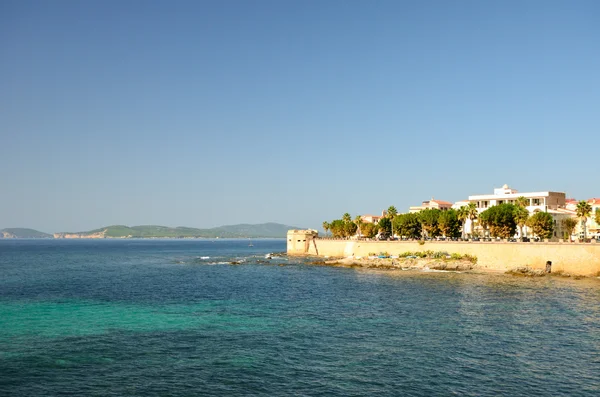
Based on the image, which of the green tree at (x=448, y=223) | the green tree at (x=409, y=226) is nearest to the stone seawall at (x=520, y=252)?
the green tree at (x=448, y=223)

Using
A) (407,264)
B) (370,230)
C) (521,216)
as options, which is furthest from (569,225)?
(370,230)

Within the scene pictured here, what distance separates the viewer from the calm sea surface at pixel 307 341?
95.2ft

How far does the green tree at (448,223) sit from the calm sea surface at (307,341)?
1677 inches

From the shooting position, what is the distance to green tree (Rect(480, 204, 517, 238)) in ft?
336

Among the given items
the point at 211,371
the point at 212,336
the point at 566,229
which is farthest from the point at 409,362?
the point at 566,229

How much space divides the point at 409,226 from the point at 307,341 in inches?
3633

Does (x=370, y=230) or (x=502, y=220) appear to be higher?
(x=502, y=220)

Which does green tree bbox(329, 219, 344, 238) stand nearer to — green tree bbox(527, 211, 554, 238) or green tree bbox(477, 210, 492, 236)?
green tree bbox(477, 210, 492, 236)

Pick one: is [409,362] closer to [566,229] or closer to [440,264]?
[440,264]

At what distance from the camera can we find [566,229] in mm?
110562

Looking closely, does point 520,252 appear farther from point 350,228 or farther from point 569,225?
point 350,228

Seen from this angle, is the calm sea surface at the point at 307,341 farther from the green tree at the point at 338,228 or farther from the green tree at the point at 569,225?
the green tree at the point at 338,228

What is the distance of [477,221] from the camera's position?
11469 centimetres

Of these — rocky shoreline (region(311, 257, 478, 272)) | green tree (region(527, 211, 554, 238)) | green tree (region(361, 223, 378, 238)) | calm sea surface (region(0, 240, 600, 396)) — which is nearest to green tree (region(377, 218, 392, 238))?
green tree (region(361, 223, 378, 238))
